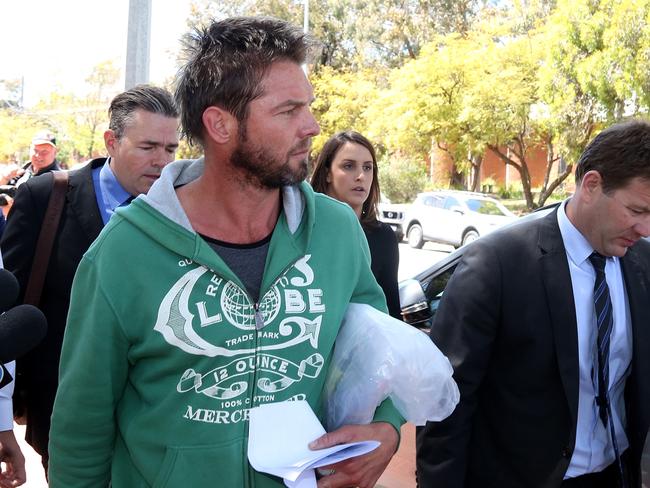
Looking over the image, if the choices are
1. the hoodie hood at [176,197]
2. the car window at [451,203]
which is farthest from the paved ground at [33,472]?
the car window at [451,203]

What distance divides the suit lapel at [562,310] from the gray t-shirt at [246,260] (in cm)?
104

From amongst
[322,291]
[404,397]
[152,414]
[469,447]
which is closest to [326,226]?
[322,291]

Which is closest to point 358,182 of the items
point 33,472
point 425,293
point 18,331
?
point 425,293

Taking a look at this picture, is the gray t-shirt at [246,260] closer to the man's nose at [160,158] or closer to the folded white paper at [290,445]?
Answer: the folded white paper at [290,445]

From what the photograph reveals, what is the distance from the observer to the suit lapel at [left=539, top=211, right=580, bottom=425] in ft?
7.66

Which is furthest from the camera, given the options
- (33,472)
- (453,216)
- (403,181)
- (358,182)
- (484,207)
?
(403,181)

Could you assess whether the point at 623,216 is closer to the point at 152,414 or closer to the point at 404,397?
the point at 404,397

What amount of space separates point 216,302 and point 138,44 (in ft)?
13.8

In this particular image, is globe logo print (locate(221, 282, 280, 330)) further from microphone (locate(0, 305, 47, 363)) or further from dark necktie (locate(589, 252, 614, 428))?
dark necktie (locate(589, 252, 614, 428))

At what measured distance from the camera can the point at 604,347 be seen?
2.38 meters

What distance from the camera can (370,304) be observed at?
A: 6.93ft

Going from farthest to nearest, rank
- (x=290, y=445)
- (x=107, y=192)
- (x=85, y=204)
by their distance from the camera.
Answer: (x=107, y=192), (x=85, y=204), (x=290, y=445)

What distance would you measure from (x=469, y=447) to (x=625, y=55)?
18.9 m

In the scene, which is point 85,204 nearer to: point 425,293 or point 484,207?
point 425,293
